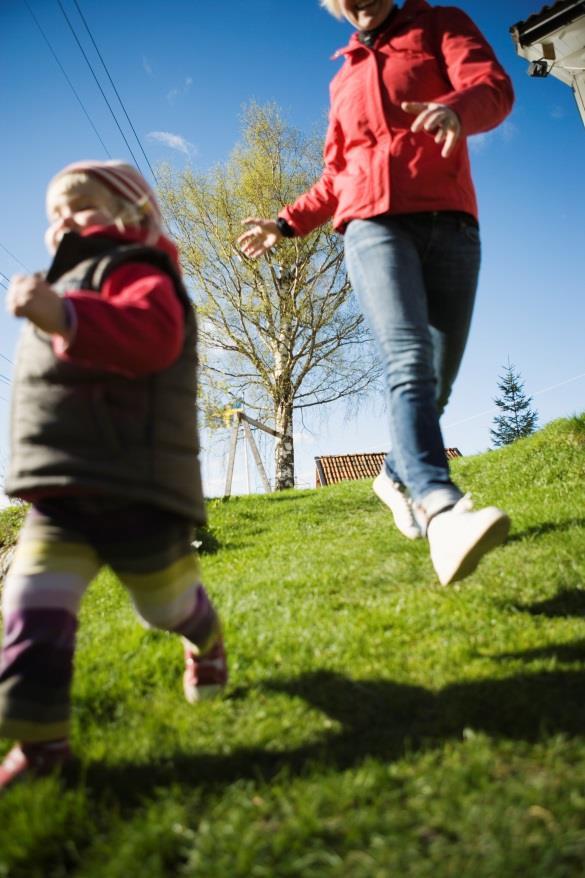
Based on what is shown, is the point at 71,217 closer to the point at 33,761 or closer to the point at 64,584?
the point at 64,584

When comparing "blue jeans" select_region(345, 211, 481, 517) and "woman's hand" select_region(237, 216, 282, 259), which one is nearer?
"blue jeans" select_region(345, 211, 481, 517)

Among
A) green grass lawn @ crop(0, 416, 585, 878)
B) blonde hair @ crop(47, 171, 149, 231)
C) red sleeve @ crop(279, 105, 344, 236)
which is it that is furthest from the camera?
red sleeve @ crop(279, 105, 344, 236)

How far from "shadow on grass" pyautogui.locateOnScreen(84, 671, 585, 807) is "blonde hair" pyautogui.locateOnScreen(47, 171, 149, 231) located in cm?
157

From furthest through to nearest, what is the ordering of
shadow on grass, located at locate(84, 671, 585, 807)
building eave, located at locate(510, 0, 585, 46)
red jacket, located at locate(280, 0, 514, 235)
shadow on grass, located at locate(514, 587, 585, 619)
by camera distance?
building eave, located at locate(510, 0, 585, 46) → shadow on grass, located at locate(514, 587, 585, 619) → red jacket, located at locate(280, 0, 514, 235) → shadow on grass, located at locate(84, 671, 585, 807)

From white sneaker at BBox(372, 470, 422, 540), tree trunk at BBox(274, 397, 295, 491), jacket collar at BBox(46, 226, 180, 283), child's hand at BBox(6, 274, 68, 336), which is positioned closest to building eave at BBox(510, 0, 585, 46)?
tree trunk at BBox(274, 397, 295, 491)

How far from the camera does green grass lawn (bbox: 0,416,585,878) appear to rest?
122 cm

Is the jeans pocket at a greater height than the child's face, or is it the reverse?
the jeans pocket

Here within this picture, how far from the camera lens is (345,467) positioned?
23688 millimetres

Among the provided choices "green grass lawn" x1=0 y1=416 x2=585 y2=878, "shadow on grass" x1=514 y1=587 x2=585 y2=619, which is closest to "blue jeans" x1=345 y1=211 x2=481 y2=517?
"green grass lawn" x1=0 y1=416 x2=585 y2=878

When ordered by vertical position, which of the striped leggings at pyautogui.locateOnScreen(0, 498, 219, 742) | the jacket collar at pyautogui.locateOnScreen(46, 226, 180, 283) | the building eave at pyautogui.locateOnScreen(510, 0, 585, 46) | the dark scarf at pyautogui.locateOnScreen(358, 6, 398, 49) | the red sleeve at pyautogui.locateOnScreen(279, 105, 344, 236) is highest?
the building eave at pyautogui.locateOnScreen(510, 0, 585, 46)

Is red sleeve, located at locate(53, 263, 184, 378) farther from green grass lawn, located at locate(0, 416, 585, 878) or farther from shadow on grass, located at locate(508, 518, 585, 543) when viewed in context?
shadow on grass, located at locate(508, 518, 585, 543)

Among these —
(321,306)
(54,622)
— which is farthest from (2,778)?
→ (321,306)

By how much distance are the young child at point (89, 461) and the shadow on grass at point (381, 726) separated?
27cm

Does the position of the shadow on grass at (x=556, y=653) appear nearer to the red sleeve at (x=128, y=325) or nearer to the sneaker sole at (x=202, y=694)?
the sneaker sole at (x=202, y=694)
